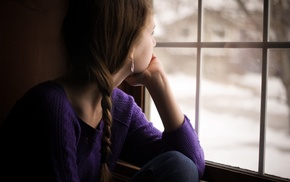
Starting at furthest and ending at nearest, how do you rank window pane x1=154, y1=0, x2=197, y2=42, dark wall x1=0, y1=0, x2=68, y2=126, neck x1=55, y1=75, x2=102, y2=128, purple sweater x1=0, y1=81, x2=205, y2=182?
dark wall x1=0, y1=0, x2=68, y2=126 < window pane x1=154, y1=0, x2=197, y2=42 < neck x1=55, y1=75, x2=102, y2=128 < purple sweater x1=0, y1=81, x2=205, y2=182

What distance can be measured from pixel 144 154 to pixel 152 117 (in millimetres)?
266

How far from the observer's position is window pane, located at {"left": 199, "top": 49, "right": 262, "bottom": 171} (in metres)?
1.12

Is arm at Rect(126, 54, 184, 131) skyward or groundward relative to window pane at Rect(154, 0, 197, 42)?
groundward

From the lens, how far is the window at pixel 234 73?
1.07 meters

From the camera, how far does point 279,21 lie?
105cm

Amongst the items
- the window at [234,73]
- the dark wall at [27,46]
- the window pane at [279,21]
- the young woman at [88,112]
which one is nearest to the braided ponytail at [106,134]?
the young woman at [88,112]

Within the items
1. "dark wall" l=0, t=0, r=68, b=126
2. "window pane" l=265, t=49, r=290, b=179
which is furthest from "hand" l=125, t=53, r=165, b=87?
"dark wall" l=0, t=0, r=68, b=126

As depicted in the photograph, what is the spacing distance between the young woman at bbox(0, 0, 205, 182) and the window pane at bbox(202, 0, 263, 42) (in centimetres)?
28

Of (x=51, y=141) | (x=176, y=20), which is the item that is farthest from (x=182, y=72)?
(x=51, y=141)

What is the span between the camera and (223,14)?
1.16m

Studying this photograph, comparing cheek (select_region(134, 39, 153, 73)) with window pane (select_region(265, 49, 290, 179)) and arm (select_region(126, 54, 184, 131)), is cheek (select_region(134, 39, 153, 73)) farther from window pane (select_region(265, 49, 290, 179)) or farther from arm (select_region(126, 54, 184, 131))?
window pane (select_region(265, 49, 290, 179))

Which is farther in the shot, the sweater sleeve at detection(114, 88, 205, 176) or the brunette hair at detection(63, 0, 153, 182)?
the sweater sleeve at detection(114, 88, 205, 176)

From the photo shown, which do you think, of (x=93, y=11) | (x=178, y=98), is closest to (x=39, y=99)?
(x=93, y=11)

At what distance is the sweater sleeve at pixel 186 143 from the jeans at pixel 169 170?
9 centimetres
